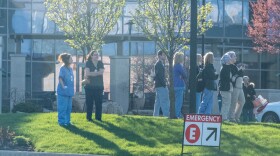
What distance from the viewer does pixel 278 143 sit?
14.0 metres

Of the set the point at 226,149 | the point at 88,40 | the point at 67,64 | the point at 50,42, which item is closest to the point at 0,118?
the point at 67,64

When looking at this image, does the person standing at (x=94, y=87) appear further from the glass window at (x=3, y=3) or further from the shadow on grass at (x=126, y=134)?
the glass window at (x=3, y=3)

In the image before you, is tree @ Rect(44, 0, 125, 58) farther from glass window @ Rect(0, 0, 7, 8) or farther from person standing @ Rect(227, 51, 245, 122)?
glass window @ Rect(0, 0, 7, 8)

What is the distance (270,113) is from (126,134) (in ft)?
30.8

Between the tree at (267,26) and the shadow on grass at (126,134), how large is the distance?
17.4 m

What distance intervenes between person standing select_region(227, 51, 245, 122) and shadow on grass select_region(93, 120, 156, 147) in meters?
3.20

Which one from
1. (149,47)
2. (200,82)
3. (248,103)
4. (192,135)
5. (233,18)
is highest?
(233,18)

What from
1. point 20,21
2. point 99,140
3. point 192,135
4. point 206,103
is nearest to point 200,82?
point 206,103

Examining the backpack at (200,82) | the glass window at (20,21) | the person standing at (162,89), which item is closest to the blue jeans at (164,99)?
the person standing at (162,89)

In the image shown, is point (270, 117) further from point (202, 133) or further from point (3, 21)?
point (3, 21)

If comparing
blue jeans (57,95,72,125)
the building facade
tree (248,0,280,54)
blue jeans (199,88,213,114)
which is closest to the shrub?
blue jeans (57,95,72,125)

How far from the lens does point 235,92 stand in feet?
57.1

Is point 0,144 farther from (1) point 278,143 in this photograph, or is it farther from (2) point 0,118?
(1) point 278,143

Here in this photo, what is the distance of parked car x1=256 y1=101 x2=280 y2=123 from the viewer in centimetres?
2273
